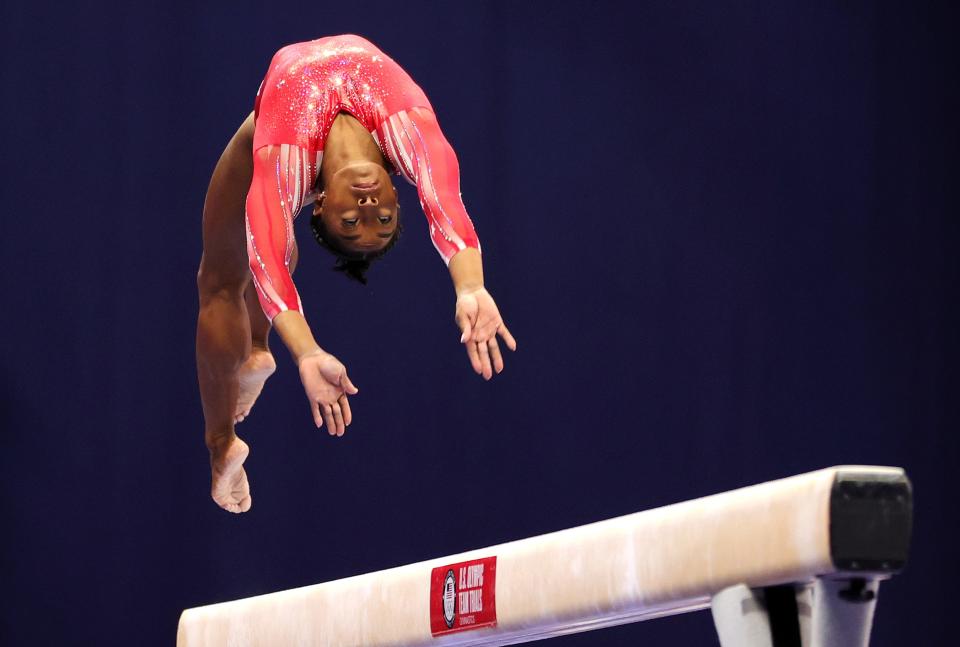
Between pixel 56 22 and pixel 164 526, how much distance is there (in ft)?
6.35

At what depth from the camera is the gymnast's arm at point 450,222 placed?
2.52m

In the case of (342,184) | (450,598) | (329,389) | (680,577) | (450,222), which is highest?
(342,184)

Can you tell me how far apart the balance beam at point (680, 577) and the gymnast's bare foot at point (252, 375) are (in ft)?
3.00

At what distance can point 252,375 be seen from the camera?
387 cm

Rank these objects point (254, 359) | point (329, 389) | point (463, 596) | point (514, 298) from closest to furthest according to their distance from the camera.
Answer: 1. point (329, 389)
2. point (463, 596)
3. point (254, 359)
4. point (514, 298)

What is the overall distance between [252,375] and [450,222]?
1.27 metres

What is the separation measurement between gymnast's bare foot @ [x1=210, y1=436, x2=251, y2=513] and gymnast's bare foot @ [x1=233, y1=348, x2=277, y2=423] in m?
0.13

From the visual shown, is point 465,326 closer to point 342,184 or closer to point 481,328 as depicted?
point 481,328

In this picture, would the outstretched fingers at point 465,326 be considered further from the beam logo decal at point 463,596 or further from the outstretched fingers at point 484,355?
the beam logo decal at point 463,596

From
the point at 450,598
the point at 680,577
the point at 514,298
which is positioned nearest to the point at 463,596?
the point at 450,598

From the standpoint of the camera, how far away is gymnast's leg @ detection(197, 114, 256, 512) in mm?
3541

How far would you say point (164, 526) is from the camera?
16.1 ft

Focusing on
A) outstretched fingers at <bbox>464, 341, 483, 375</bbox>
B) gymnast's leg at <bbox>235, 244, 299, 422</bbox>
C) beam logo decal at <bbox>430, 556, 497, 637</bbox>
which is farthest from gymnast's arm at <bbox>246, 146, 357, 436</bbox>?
gymnast's leg at <bbox>235, 244, 299, 422</bbox>

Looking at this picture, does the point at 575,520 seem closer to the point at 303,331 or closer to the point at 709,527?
the point at 303,331
